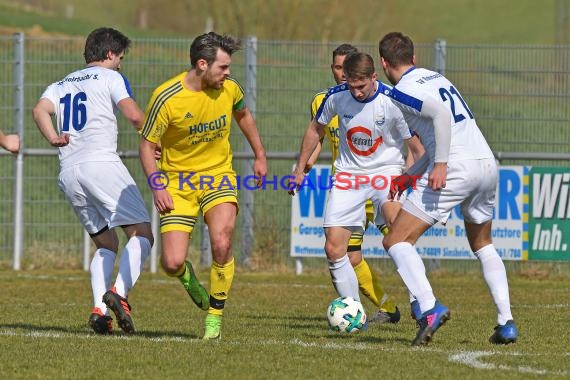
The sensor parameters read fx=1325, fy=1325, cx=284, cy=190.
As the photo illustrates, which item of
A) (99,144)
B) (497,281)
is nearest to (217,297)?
(99,144)

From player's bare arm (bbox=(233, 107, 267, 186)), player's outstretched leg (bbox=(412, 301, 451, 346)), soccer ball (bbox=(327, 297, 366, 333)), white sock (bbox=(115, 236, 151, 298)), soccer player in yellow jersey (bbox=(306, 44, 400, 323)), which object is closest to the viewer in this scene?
player's outstretched leg (bbox=(412, 301, 451, 346))

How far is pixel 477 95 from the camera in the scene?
17.1 m

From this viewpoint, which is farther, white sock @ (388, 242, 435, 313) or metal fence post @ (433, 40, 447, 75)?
metal fence post @ (433, 40, 447, 75)

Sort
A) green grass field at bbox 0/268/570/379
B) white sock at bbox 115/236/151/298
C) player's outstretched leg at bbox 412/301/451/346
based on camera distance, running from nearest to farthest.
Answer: green grass field at bbox 0/268/570/379, player's outstretched leg at bbox 412/301/451/346, white sock at bbox 115/236/151/298

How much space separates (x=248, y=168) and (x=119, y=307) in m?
8.26

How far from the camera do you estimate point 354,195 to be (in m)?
10.2

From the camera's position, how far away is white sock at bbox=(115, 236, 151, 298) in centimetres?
938

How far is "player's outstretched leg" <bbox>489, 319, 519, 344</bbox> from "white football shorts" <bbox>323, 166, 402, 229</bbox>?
1678mm

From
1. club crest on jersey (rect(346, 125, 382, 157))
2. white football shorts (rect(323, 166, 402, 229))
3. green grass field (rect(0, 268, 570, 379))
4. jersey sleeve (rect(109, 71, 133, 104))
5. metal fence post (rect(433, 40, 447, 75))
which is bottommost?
green grass field (rect(0, 268, 570, 379))

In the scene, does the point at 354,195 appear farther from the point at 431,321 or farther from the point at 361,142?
the point at 431,321

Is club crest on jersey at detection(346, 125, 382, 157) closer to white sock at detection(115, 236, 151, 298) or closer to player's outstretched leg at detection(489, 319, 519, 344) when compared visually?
white sock at detection(115, 236, 151, 298)

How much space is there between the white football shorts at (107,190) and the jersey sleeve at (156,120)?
66 centimetres

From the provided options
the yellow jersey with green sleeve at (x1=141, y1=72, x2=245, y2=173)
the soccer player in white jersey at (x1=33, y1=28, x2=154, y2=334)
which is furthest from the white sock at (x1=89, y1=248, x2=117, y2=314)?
the yellow jersey with green sleeve at (x1=141, y1=72, x2=245, y2=173)

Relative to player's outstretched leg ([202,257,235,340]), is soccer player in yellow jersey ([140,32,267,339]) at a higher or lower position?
higher
